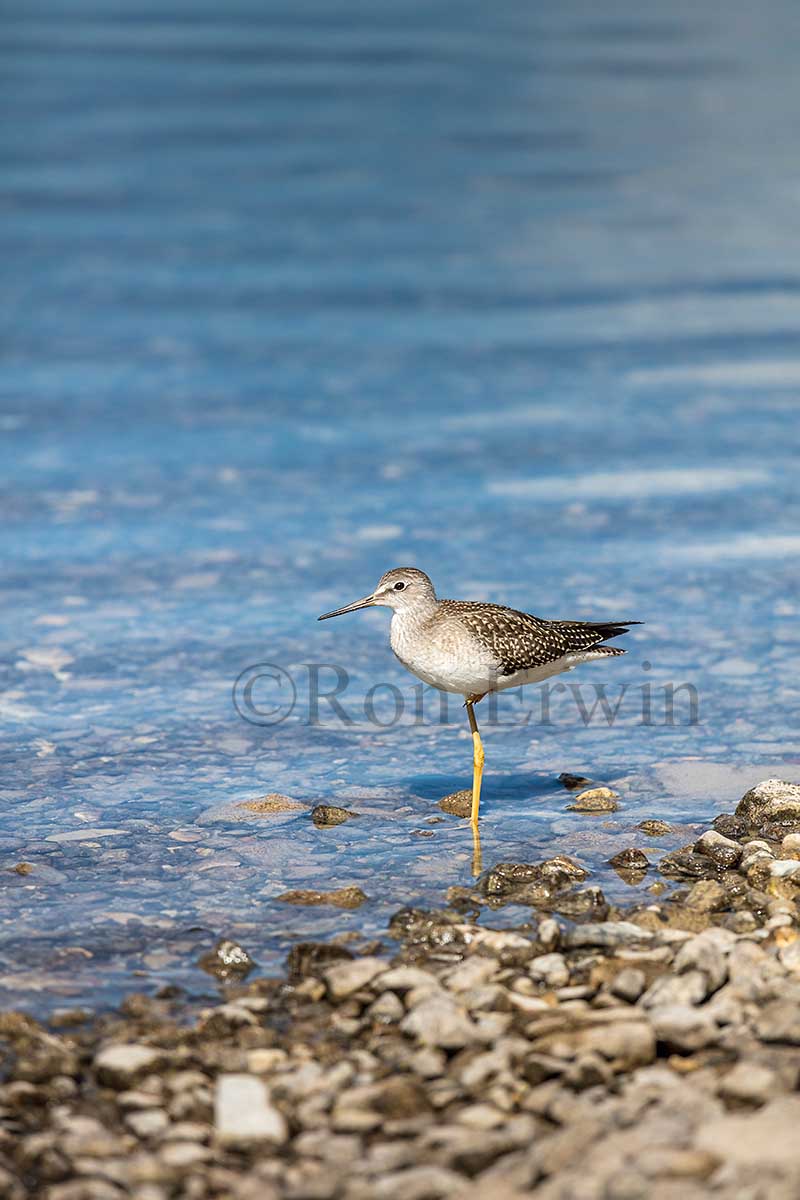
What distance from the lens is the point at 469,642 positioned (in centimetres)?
Answer: 799

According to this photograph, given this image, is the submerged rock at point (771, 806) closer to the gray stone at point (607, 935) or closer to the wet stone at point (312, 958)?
the gray stone at point (607, 935)

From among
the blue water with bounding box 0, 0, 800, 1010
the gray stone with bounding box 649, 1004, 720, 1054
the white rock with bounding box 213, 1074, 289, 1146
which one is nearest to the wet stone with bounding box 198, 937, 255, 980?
the blue water with bounding box 0, 0, 800, 1010

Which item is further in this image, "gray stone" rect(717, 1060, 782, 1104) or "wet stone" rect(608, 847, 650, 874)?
"wet stone" rect(608, 847, 650, 874)

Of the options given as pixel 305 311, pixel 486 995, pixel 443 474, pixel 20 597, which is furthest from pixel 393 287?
pixel 486 995

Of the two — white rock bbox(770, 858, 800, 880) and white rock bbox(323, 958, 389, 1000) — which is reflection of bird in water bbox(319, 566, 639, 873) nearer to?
white rock bbox(770, 858, 800, 880)

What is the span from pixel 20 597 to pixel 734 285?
11.8 metres

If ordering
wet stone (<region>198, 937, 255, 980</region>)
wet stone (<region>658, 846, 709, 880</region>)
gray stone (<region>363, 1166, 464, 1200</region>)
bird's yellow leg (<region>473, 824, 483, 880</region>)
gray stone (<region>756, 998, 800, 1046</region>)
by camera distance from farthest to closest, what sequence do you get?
bird's yellow leg (<region>473, 824, 483, 880</region>) → wet stone (<region>658, 846, 709, 880</region>) → wet stone (<region>198, 937, 255, 980</region>) → gray stone (<region>756, 998, 800, 1046</region>) → gray stone (<region>363, 1166, 464, 1200</region>)

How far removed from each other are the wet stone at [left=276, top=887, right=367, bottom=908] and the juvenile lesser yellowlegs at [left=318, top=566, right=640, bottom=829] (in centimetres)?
107

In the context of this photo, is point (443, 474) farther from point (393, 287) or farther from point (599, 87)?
point (599, 87)

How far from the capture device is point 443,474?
46.2 ft

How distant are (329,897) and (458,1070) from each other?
6.10 feet

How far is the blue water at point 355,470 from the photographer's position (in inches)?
310

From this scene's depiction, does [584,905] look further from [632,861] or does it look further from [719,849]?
[719,849]

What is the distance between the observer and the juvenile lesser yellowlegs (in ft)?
26.1
